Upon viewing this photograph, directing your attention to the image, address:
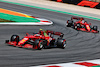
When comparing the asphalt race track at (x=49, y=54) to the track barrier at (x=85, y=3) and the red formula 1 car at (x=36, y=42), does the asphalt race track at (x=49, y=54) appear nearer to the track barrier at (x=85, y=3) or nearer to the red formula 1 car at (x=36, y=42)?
the red formula 1 car at (x=36, y=42)

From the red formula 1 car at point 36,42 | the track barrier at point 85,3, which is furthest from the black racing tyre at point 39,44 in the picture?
the track barrier at point 85,3

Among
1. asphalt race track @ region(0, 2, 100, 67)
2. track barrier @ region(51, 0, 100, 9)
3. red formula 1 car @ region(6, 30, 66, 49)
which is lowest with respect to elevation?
asphalt race track @ region(0, 2, 100, 67)

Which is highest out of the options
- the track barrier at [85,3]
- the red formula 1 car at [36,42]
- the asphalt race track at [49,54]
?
the track barrier at [85,3]

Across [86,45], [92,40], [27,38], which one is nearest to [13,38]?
[27,38]

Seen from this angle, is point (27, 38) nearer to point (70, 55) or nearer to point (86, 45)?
point (70, 55)

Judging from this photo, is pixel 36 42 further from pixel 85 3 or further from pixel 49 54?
pixel 85 3

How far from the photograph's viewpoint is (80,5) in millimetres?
38844

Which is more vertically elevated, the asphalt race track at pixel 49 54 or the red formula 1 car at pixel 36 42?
the red formula 1 car at pixel 36 42

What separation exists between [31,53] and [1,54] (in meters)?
1.38

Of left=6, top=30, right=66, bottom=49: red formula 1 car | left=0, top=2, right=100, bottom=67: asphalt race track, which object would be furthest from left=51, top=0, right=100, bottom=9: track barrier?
left=6, top=30, right=66, bottom=49: red formula 1 car

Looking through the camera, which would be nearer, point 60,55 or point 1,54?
point 1,54

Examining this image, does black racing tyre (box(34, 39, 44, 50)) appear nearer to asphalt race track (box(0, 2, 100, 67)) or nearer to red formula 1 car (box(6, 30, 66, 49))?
red formula 1 car (box(6, 30, 66, 49))

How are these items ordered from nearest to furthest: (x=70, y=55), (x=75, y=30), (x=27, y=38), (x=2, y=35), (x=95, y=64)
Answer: (x=95, y=64)
(x=70, y=55)
(x=27, y=38)
(x=2, y=35)
(x=75, y=30)

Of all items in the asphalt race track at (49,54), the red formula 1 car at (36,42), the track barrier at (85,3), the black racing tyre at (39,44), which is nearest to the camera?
the asphalt race track at (49,54)
